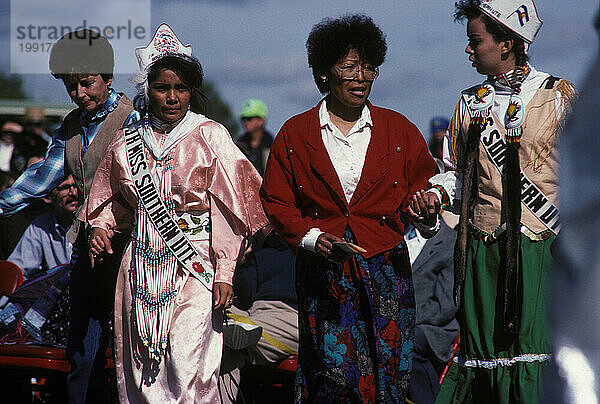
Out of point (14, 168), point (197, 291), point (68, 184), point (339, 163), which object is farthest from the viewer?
point (14, 168)

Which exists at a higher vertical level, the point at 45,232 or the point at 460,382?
the point at 45,232

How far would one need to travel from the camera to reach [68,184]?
6293mm

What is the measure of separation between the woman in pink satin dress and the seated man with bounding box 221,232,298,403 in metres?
0.32

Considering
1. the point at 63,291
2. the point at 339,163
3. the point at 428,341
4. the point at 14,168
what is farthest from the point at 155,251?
the point at 14,168

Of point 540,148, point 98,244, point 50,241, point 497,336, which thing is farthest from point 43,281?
point 540,148

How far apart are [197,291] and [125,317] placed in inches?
15.3

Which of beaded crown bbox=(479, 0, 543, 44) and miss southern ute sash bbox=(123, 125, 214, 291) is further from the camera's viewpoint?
miss southern ute sash bbox=(123, 125, 214, 291)

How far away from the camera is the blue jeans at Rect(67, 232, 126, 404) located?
5.07 meters


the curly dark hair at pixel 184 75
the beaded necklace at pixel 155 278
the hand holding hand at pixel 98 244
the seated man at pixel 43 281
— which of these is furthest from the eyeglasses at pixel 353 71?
the seated man at pixel 43 281

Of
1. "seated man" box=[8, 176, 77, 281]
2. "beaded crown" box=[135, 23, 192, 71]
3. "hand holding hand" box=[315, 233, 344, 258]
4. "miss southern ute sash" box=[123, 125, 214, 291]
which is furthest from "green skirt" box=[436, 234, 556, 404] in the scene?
"seated man" box=[8, 176, 77, 281]

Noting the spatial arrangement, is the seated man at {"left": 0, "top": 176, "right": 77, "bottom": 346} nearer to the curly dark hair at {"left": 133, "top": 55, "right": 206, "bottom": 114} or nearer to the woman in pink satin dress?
the woman in pink satin dress

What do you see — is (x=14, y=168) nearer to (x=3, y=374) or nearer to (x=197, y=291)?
(x=3, y=374)

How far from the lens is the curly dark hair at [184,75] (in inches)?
182

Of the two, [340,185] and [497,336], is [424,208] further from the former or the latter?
[497,336]
